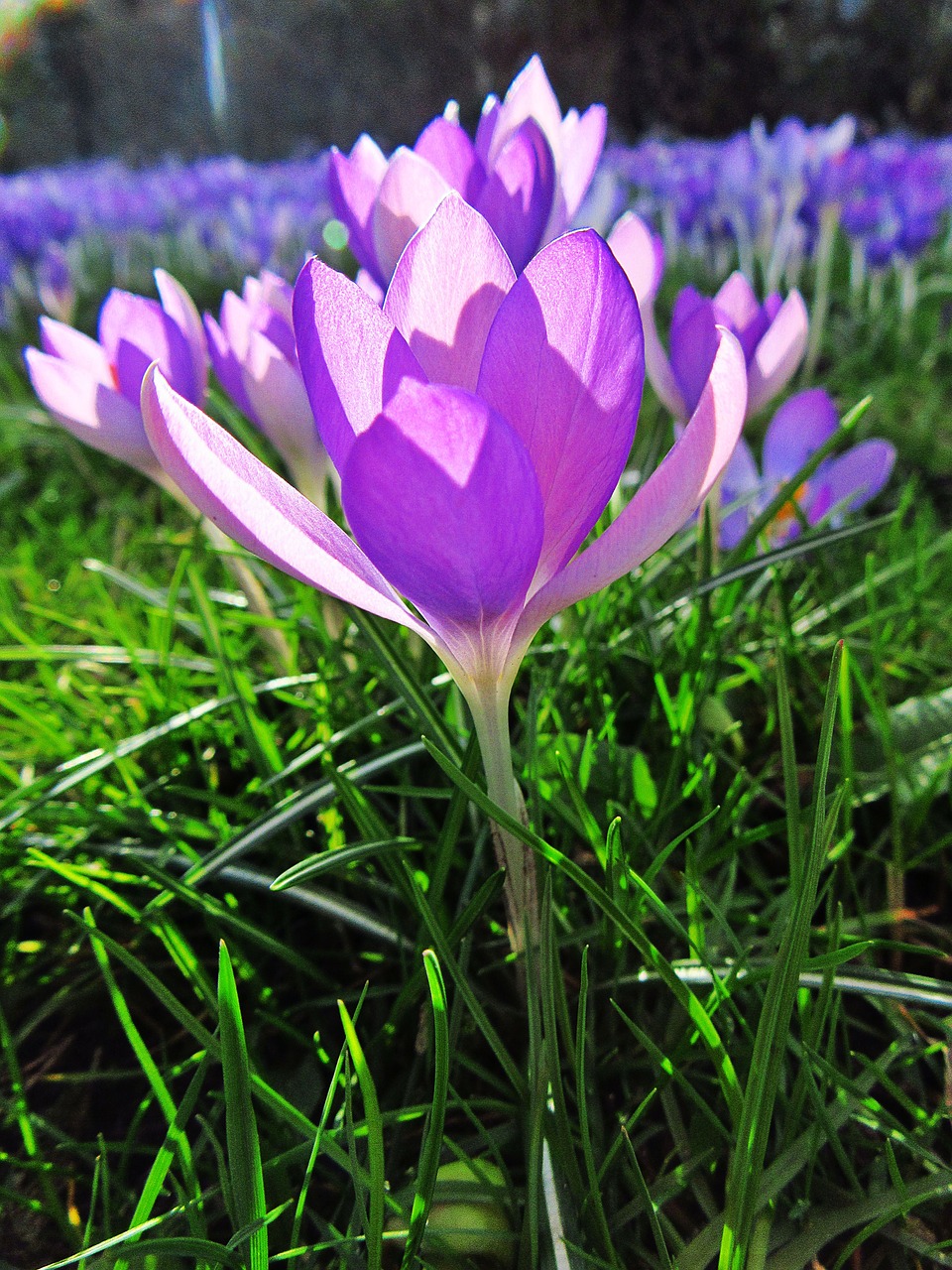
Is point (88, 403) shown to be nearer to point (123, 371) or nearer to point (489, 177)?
point (123, 371)

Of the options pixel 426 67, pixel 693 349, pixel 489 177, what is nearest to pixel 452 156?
pixel 489 177

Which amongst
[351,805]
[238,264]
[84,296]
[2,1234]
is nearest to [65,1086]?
[2,1234]

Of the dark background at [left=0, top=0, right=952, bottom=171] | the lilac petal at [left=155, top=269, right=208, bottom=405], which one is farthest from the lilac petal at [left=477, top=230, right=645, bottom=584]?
the dark background at [left=0, top=0, right=952, bottom=171]

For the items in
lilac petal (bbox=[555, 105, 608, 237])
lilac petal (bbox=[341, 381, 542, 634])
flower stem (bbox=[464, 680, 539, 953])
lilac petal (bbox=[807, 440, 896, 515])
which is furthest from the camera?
lilac petal (bbox=[807, 440, 896, 515])

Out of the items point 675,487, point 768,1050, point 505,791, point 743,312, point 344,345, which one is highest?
point 743,312

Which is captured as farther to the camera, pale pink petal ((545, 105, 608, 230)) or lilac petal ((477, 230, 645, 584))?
pale pink petal ((545, 105, 608, 230))

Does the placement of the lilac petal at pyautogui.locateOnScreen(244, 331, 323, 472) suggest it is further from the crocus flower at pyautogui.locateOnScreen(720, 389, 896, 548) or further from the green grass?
the crocus flower at pyautogui.locateOnScreen(720, 389, 896, 548)

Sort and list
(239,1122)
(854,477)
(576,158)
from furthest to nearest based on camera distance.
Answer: (854,477)
(576,158)
(239,1122)
